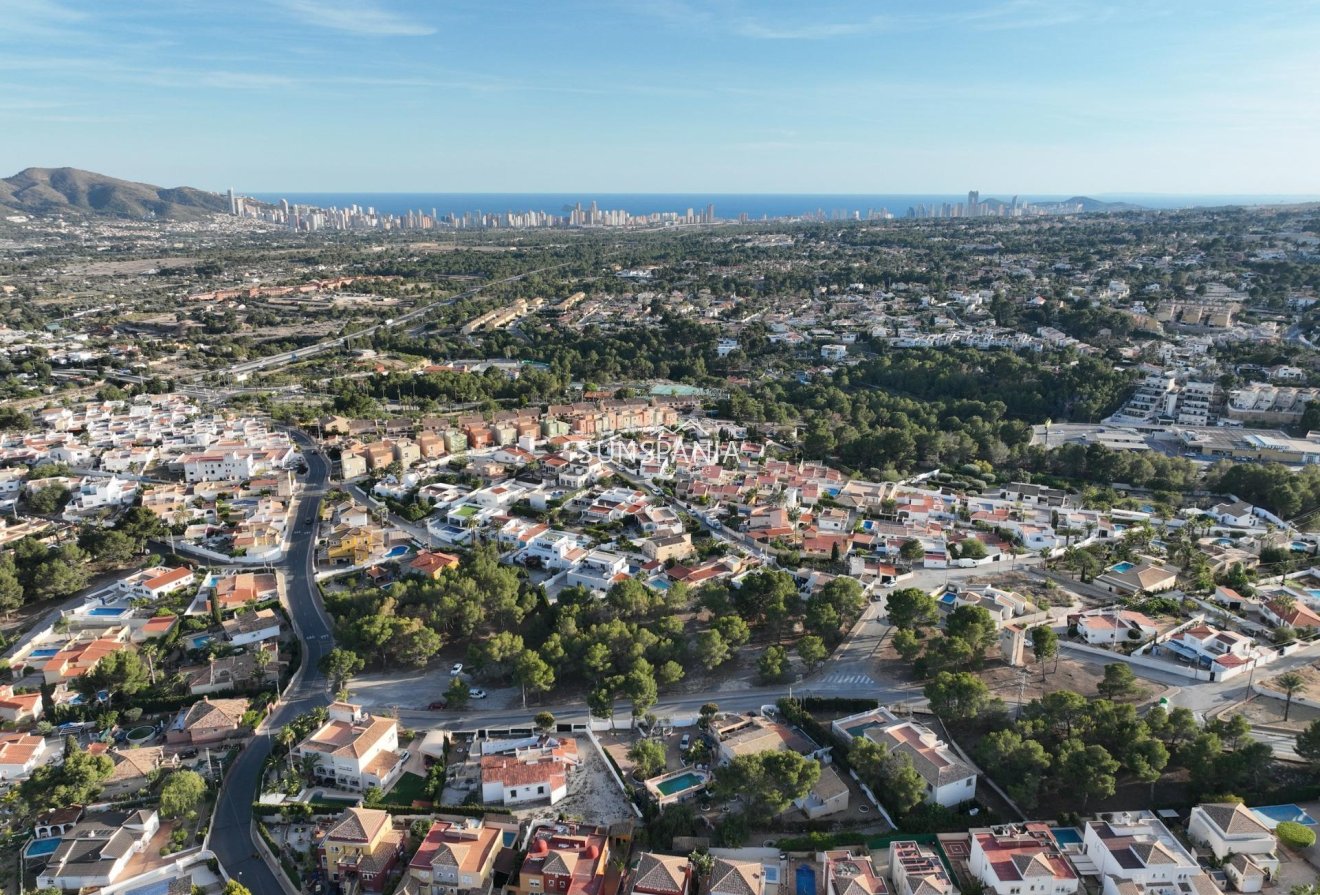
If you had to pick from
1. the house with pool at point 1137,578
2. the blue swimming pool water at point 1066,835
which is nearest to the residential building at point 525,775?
the blue swimming pool water at point 1066,835

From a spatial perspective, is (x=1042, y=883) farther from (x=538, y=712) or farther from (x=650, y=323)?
(x=650, y=323)

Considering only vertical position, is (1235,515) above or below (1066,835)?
above

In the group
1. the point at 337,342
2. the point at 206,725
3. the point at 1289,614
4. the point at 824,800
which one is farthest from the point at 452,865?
the point at 337,342

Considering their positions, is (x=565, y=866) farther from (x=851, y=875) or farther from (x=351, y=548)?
(x=351, y=548)

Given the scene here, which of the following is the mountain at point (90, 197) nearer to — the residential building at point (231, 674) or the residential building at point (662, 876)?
the residential building at point (231, 674)

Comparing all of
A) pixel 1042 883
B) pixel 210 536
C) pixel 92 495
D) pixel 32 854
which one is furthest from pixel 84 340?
pixel 1042 883

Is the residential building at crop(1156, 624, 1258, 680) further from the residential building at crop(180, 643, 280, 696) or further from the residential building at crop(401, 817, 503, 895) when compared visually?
the residential building at crop(180, 643, 280, 696)

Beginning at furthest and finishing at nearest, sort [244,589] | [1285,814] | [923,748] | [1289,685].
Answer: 1. [244,589]
2. [1289,685]
3. [923,748]
4. [1285,814]
